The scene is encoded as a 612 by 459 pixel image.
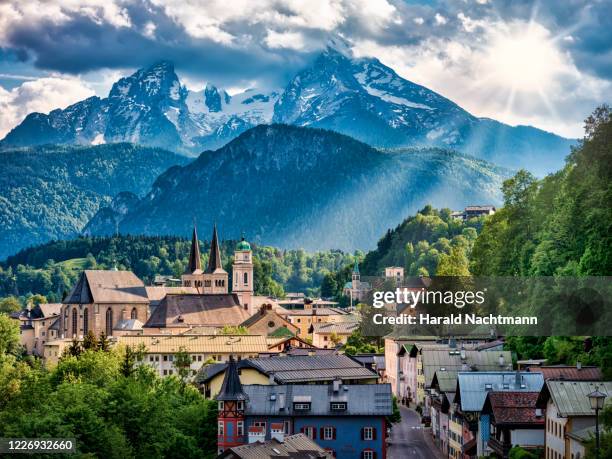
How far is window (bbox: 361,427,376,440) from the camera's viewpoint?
Result: 87.3 metres

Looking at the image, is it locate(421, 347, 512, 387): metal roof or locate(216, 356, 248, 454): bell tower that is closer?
locate(216, 356, 248, 454): bell tower

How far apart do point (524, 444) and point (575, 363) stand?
55.6 ft

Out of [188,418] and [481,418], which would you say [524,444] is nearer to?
[481,418]

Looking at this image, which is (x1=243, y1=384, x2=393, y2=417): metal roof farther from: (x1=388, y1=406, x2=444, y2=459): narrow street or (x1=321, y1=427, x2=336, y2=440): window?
(x1=388, y1=406, x2=444, y2=459): narrow street

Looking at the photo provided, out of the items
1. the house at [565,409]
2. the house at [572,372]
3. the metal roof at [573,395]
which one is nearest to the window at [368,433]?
the house at [572,372]

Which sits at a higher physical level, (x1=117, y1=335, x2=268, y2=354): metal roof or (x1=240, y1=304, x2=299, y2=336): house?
(x1=240, y1=304, x2=299, y2=336): house

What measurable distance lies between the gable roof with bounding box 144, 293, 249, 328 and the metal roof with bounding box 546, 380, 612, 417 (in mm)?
123404

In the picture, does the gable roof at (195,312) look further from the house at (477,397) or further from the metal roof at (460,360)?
the house at (477,397)

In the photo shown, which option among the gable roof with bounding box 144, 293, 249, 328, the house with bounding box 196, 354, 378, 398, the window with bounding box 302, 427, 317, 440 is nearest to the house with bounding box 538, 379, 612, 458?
the window with bounding box 302, 427, 317, 440

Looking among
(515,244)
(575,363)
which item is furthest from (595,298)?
(515,244)

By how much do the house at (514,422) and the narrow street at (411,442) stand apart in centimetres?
1260

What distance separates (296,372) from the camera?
102438 mm

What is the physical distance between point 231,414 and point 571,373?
21661 millimetres

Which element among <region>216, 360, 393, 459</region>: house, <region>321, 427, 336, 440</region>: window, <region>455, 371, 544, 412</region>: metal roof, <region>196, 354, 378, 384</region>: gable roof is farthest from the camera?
<region>196, 354, 378, 384</region>: gable roof
